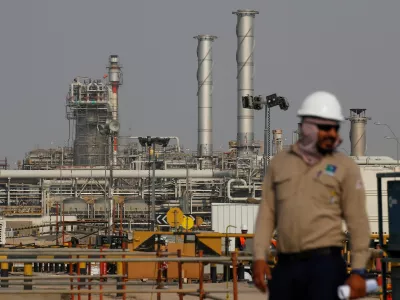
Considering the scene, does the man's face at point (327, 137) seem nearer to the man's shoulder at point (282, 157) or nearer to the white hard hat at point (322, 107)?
the white hard hat at point (322, 107)

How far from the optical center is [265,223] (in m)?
5.90

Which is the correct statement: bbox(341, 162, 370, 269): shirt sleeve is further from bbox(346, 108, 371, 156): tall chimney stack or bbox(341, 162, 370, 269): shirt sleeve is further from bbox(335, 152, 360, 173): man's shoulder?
bbox(346, 108, 371, 156): tall chimney stack

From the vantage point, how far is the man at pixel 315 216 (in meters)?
5.75

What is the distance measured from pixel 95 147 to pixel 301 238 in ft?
264

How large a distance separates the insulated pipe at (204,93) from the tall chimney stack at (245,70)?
13.6 ft

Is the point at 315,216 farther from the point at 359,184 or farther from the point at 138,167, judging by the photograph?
the point at 138,167

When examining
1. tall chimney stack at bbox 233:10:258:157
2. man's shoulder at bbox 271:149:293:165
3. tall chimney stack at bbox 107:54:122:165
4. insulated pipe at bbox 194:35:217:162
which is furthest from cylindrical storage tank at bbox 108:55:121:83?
man's shoulder at bbox 271:149:293:165

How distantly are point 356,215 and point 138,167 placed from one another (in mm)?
76471

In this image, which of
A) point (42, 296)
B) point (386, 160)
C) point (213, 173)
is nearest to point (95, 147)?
point (213, 173)

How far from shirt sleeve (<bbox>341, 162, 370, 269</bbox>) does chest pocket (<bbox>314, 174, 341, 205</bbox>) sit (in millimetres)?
46

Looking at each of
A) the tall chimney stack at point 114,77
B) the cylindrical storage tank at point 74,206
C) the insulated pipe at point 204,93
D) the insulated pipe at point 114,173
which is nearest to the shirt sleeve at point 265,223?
the cylindrical storage tank at point 74,206

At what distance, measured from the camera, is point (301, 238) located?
5758 millimetres

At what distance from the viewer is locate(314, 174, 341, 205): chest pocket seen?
5789mm

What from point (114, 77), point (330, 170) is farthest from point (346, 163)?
point (114, 77)
